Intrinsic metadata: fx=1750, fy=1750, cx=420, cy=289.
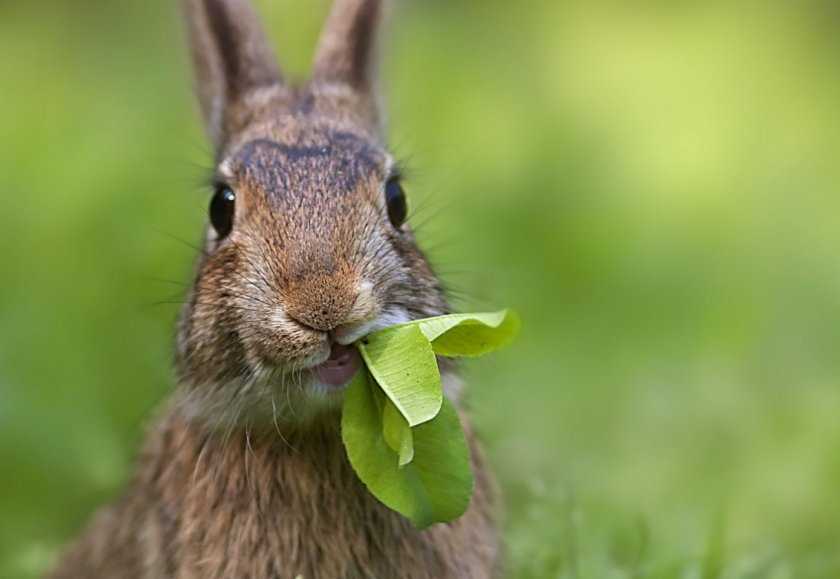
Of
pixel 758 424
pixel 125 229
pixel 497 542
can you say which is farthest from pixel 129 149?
pixel 497 542

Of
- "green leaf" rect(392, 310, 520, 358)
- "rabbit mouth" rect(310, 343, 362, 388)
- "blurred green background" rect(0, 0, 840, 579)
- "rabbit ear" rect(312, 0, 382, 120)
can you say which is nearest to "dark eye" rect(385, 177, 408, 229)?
"blurred green background" rect(0, 0, 840, 579)

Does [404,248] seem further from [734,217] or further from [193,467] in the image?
[734,217]

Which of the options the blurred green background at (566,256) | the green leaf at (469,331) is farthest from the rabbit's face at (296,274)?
the blurred green background at (566,256)

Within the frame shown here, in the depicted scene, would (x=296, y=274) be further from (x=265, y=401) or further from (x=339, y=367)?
(x=265, y=401)

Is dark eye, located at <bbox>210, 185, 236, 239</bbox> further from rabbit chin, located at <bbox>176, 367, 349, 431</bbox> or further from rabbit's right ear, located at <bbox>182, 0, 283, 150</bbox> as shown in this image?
rabbit's right ear, located at <bbox>182, 0, 283, 150</bbox>

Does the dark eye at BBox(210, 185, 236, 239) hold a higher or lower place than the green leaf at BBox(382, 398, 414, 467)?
higher

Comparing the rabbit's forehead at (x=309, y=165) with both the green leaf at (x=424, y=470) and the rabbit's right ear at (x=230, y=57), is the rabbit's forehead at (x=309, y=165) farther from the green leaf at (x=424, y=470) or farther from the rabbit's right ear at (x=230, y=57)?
the rabbit's right ear at (x=230, y=57)
